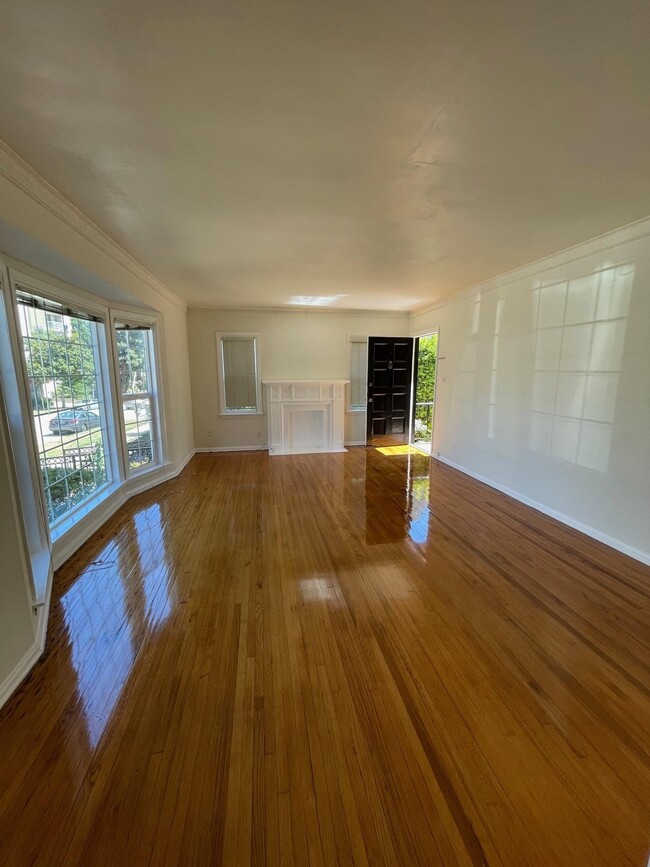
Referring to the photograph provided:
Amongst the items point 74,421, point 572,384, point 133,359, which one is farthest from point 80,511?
point 572,384

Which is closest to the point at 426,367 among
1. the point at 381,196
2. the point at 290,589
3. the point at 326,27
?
the point at 381,196

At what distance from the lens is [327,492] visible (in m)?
4.17

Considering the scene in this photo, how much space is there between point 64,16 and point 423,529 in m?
3.52

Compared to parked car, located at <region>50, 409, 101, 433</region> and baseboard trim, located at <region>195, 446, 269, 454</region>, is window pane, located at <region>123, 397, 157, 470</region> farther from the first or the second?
baseboard trim, located at <region>195, 446, 269, 454</region>

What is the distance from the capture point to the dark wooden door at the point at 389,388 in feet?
21.1

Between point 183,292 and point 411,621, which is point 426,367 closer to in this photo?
point 183,292

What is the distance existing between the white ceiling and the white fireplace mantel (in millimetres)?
3414

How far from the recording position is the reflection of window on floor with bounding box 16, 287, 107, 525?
8.32ft

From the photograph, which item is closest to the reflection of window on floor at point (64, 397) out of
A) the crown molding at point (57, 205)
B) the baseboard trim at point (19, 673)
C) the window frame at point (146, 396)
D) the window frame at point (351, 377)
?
the window frame at point (146, 396)

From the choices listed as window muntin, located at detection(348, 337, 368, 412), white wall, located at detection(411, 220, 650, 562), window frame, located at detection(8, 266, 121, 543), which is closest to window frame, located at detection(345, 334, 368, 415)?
window muntin, located at detection(348, 337, 368, 412)

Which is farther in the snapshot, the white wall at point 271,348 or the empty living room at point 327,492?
the white wall at point 271,348

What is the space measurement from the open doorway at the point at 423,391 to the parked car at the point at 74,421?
5140 mm

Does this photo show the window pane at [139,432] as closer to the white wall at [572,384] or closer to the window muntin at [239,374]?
the window muntin at [239,374]

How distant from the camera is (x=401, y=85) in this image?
129 cm
